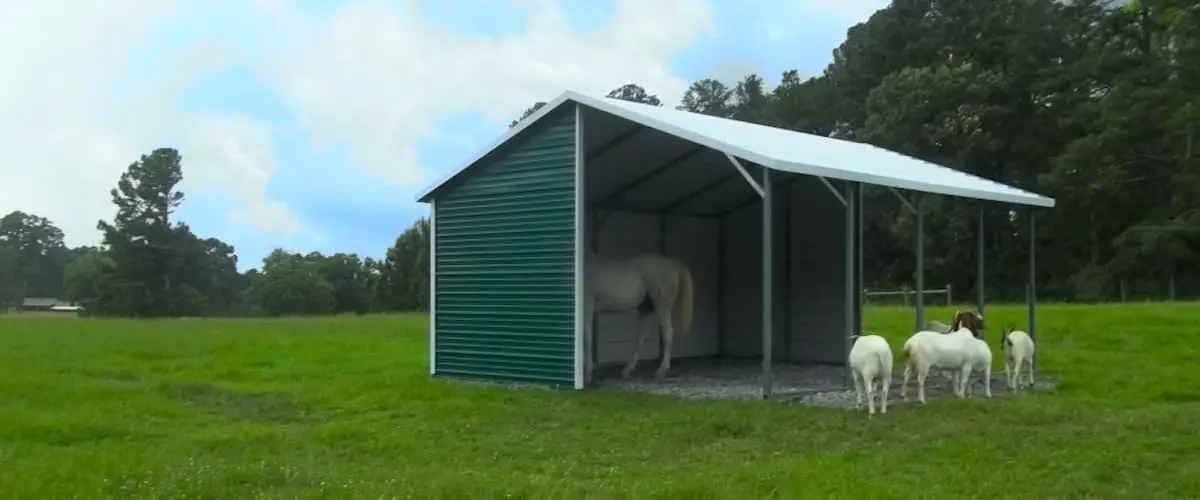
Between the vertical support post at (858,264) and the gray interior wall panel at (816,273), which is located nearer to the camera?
the vertical support post at (858,264)

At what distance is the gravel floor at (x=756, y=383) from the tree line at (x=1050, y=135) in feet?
52.4

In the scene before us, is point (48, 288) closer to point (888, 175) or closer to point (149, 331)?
point (149, 331)

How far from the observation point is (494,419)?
984 cm

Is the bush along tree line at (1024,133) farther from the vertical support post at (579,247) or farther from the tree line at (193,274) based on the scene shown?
the vertical support post at (579,247)

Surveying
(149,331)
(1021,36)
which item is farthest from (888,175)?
(1021,36)

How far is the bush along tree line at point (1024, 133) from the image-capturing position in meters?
31.4

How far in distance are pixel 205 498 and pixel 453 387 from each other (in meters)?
5.66

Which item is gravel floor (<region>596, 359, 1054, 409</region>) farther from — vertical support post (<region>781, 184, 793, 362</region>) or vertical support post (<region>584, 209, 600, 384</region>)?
vertical support post (<region>781, 184, 793, 362</region>)

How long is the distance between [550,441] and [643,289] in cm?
535

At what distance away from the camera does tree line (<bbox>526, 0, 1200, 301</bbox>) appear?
31.3 m

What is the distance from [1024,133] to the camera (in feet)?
120

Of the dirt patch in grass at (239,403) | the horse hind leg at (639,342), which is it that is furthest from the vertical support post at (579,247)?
the dirt patch in grass at (239,403)

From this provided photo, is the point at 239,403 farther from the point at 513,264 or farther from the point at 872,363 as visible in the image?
the point at 872,363

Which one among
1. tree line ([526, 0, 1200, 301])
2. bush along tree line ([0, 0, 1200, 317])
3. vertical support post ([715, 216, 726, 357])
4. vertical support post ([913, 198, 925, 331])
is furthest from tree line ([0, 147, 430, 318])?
vertical support post ([913, 198, 925, 331])
